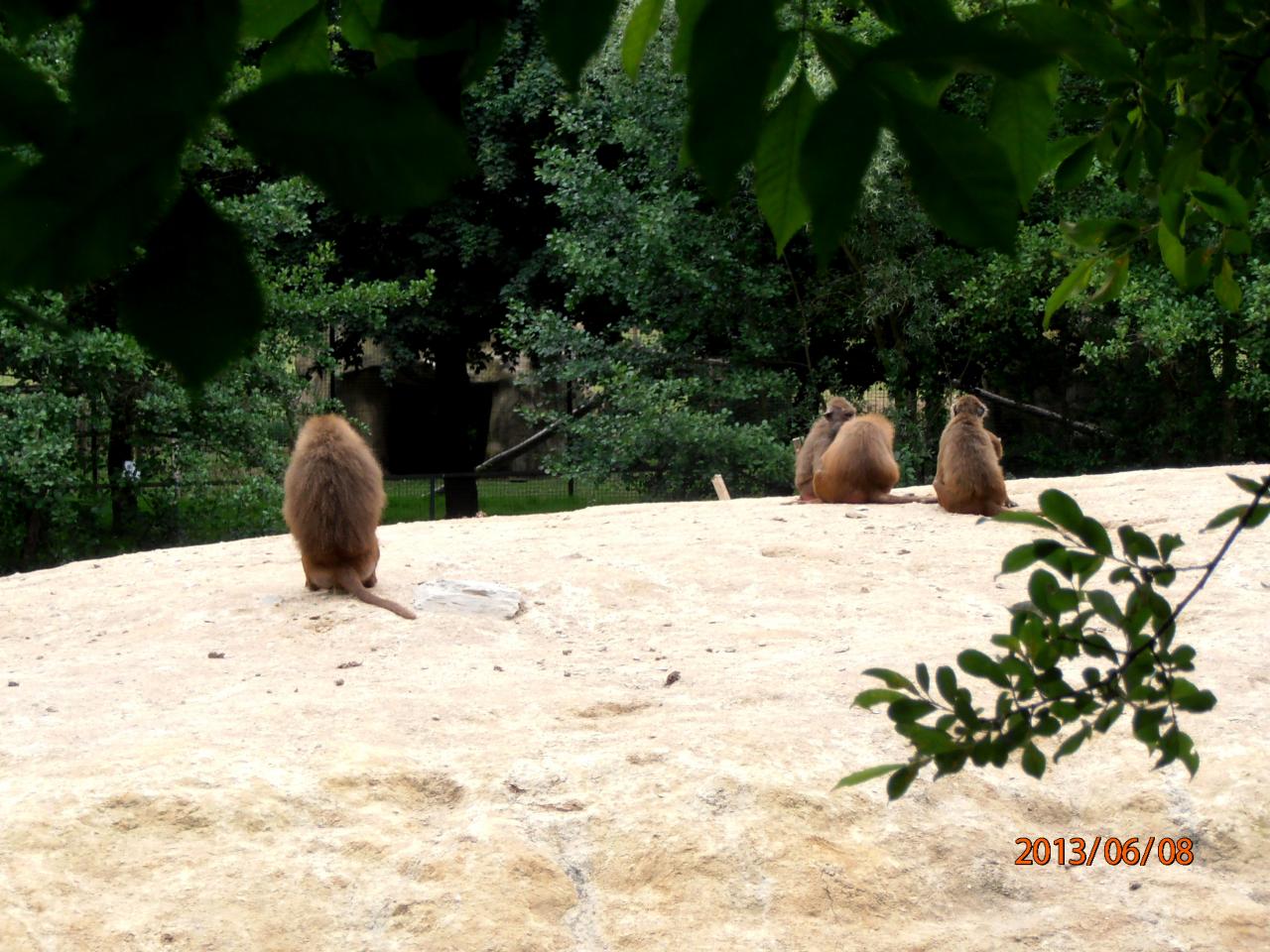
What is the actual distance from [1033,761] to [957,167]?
102cm

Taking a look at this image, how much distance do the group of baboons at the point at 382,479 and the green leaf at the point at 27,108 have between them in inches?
225

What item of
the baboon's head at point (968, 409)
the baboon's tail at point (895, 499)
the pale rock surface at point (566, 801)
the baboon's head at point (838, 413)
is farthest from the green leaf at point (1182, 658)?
the baboon's head at point (838, 413)

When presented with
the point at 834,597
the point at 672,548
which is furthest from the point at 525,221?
the point at 834,597

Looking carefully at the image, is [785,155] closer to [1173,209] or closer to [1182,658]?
[1182,658]

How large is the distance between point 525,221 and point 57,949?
1336 centimetres

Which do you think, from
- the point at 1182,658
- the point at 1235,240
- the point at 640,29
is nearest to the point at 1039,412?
the point at 1235,240

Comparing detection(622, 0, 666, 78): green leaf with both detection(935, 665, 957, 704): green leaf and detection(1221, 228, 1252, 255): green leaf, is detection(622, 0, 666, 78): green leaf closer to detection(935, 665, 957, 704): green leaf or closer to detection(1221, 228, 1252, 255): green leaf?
detection(935, 665, 957, 704): green leaf

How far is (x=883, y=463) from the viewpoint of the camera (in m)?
9.45

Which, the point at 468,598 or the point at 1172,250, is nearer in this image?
the point at 1172,250

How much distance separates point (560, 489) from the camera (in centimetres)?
1591

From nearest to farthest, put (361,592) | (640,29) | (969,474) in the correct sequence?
(640,29) → (361,592) → (969,474)

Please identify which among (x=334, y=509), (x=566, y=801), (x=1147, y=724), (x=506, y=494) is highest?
(x=334, y=509)

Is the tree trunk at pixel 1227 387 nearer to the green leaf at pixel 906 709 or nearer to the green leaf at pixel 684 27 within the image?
the green leaf at pixel 906 709

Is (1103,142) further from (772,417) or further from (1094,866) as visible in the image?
(772,417)
